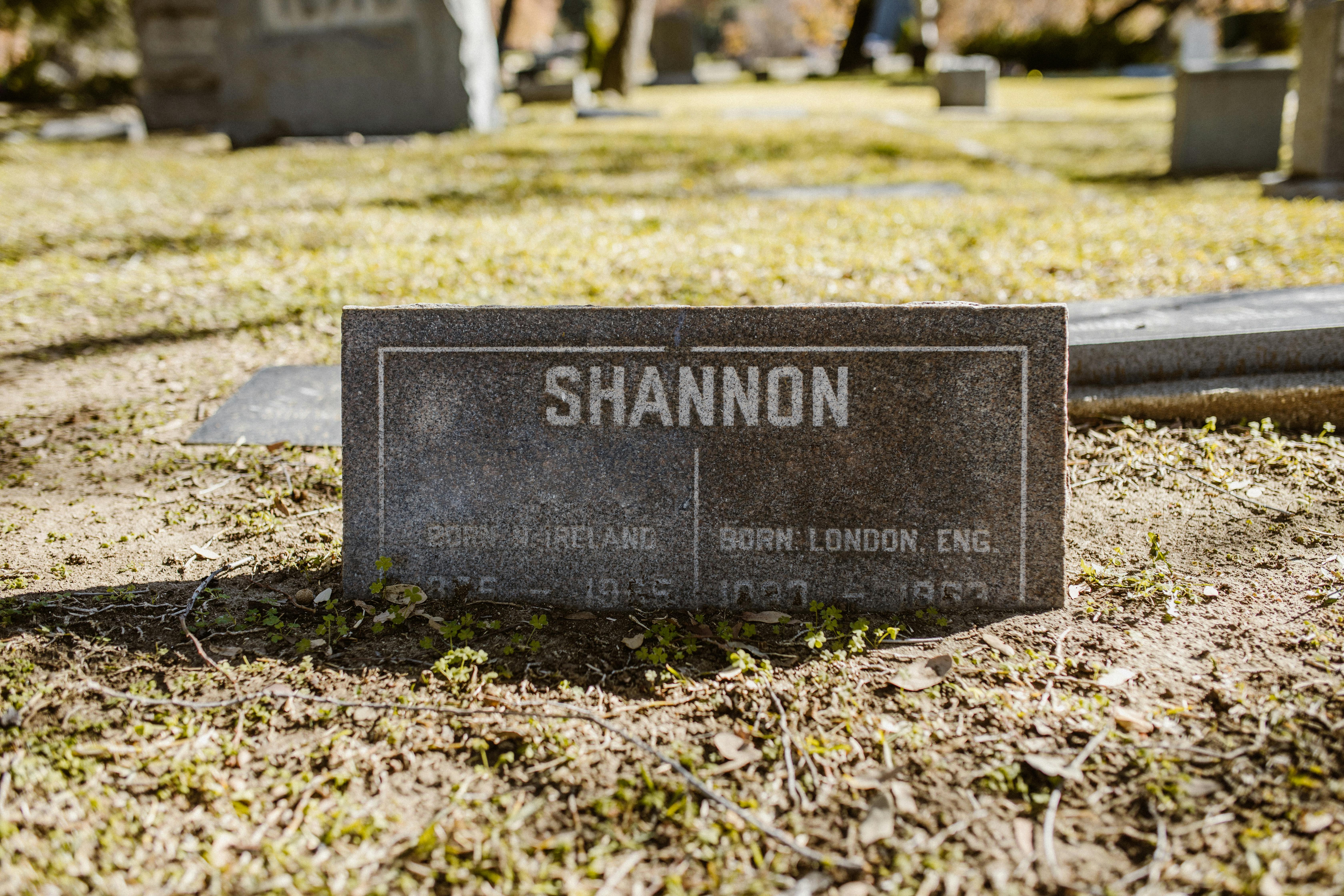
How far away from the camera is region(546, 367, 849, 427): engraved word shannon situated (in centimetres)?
274

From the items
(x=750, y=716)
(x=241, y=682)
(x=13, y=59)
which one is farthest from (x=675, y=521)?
(x=13, y=59)

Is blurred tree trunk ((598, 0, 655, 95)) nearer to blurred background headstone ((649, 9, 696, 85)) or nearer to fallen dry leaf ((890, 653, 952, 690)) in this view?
blurred background headstone ((649, 9, 696, 85))

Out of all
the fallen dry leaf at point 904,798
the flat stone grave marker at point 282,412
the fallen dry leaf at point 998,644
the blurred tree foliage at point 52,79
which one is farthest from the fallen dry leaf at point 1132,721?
the blurred tree foliage at point 52,79

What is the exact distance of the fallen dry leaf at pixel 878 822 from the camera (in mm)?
2014

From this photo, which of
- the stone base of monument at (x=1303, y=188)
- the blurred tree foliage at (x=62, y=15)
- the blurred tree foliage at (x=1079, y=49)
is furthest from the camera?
the blurred tree foliage at (x=1079, y=49)

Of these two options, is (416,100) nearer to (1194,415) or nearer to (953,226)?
(953,226)

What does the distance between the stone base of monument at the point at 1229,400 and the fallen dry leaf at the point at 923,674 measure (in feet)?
6.08

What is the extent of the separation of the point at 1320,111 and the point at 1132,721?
808 centimetres

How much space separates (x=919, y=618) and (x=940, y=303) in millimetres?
880

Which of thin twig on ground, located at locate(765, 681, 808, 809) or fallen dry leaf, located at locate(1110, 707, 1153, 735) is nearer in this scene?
thin twig on ground, located at locate(765, 681, 808, 809)

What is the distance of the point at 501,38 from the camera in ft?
99.7

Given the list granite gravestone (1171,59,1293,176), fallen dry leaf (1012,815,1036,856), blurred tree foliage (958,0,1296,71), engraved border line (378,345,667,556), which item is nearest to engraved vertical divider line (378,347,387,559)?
engraved border line (378,345,667,556)

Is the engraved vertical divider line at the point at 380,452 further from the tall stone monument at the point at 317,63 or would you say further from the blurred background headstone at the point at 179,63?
the blurred background headstone at the point at 179,63

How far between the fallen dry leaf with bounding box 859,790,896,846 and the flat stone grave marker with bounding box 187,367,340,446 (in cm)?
275
